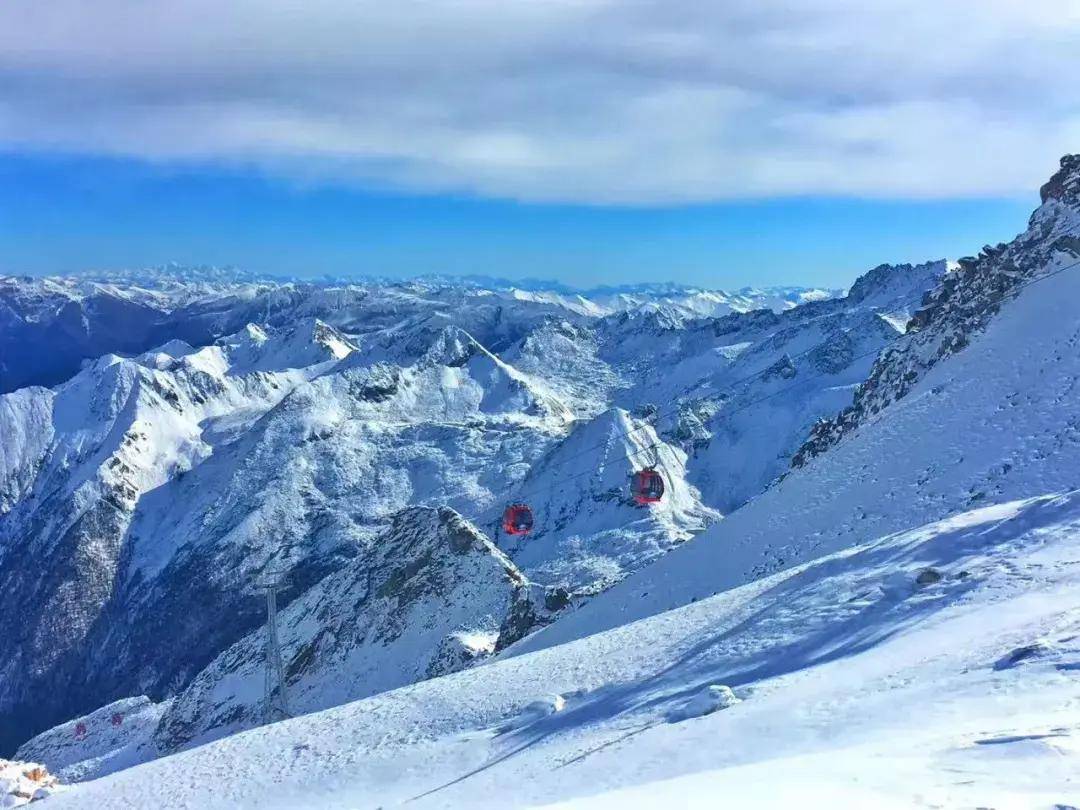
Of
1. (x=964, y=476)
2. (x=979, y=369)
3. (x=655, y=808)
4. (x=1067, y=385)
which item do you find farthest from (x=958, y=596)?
(x=979, y=369)

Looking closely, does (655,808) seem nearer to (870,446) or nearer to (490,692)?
(490,692)

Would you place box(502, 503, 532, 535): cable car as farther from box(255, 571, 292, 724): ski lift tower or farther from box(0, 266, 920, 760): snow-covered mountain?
box(0, 266, 920, 760): snow-covered mountain

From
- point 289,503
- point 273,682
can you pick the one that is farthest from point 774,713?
point 289,503

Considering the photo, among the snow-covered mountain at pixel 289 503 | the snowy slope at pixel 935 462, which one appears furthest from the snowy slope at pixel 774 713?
the snow-covered mountain at pixel 289 503

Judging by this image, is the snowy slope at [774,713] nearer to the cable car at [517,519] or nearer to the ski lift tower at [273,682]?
the cable car at [517,519]

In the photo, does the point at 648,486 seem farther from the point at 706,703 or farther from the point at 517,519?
the point at 706,703
